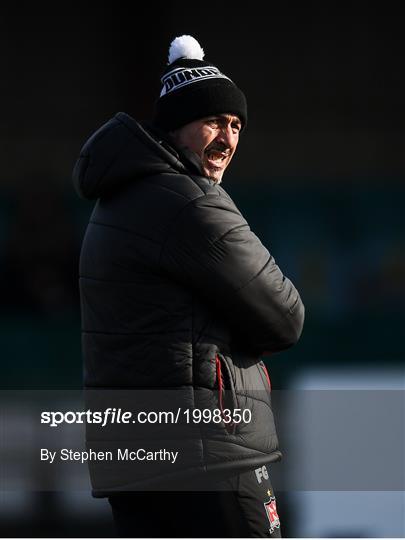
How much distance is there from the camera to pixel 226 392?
102 inches

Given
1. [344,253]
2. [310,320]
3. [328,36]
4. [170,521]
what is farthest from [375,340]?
[170,521]

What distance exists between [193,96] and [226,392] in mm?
768

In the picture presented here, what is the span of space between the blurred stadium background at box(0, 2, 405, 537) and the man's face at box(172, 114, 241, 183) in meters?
3.48

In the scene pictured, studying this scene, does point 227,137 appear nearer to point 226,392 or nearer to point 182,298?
point 182,298

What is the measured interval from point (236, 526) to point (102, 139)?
3.18 ft

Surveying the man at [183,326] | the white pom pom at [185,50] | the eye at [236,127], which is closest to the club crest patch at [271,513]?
the man at [183,326]

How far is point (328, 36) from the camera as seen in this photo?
9211 mm

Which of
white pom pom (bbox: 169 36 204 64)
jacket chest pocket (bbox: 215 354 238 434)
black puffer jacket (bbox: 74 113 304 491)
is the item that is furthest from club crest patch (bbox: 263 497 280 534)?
white pom pom (bbox: 169 36 204 64)

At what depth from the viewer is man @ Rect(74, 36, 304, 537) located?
8.48 feet

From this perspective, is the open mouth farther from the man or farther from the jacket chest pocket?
the jacket chest pocket

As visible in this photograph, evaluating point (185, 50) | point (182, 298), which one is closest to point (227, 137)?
point (185, 50)

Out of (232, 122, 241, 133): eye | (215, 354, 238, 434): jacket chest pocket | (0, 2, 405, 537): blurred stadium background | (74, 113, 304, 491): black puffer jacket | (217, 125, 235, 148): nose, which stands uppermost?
(0, 2, 405, 537): blurred stadium background

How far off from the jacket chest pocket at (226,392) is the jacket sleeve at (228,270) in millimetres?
97

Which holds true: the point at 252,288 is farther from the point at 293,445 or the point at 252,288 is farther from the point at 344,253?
the point at 344,253
